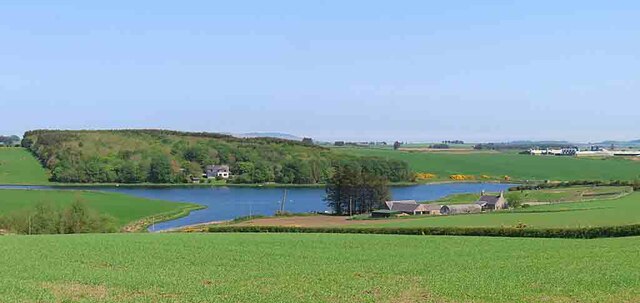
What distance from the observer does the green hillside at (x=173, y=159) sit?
156 m

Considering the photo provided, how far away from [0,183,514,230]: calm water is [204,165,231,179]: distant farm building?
65.6ft

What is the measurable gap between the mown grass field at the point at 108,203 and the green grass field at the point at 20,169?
153ft

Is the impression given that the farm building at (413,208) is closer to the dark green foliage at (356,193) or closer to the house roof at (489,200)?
the house roof at (489,200)

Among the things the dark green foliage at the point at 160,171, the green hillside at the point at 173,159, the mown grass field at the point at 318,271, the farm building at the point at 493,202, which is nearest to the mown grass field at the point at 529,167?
the green hillside at the point at 173,159

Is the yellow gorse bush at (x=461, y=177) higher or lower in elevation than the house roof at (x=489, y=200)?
lower

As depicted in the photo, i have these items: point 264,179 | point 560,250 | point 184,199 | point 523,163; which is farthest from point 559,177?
point 560,250

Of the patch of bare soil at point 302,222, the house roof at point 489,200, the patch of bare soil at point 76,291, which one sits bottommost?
the patch of bare soil at point 302,222

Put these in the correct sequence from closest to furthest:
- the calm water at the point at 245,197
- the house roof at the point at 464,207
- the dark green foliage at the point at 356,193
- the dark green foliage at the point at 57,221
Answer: the dark green foliage at the point at 57,221 < the house roof at the point at 464,207 < the calm water at the point at 245,197 < the dark green foliage at the point at 356,193

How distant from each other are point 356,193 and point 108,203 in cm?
3435

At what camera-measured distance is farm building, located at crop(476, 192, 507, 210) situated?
81.8 metres

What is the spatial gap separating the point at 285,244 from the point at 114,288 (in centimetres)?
1379

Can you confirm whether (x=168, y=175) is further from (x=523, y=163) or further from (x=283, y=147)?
(x=523, y=163)

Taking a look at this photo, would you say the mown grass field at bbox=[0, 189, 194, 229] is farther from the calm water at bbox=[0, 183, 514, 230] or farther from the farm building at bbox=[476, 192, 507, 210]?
the farm building at bbox=[476, 192, 507, 210]

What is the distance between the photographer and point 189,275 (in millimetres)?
22219
